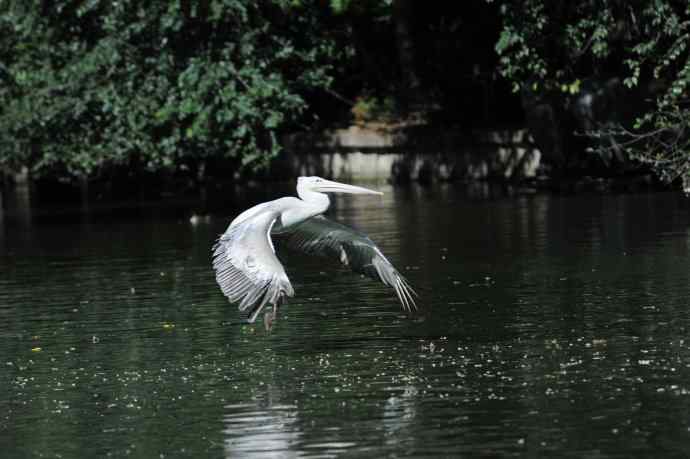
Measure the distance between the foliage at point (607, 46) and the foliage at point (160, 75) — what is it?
6.68m

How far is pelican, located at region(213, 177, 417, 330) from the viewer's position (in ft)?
41.8

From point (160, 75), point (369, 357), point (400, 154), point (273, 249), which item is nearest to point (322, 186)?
point (273, 249)

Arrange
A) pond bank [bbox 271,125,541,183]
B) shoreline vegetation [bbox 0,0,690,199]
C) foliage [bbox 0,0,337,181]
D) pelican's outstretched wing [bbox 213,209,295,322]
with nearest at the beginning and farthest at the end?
pelican's outstretched wing [bbox 213,209,295,322], shoreline vegetation [bbox 0,0,690,199], foliage [bbox 0,0,337,181], pond bank [bbox 271,125,541,183]

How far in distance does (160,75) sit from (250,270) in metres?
18.9

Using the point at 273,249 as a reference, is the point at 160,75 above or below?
above

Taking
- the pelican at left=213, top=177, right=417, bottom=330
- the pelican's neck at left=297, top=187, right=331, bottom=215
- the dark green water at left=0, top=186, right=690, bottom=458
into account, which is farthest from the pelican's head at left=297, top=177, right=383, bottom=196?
the dark green water at left=0, top=186, right=690, bottom=458

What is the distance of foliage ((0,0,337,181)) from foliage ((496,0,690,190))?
263 inches

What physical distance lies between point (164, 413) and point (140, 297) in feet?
23.4

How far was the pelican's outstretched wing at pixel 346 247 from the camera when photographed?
46.2ft

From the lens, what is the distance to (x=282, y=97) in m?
30.7

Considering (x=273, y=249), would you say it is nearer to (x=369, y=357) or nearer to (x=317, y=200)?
(x=369, y=357)

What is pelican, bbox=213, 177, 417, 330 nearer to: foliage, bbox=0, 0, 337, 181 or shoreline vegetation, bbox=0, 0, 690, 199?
shoreline vegetation, bbox=0, 0, 690, 199

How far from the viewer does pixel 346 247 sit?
14539mm

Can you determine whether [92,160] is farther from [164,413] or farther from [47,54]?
[164,413]
